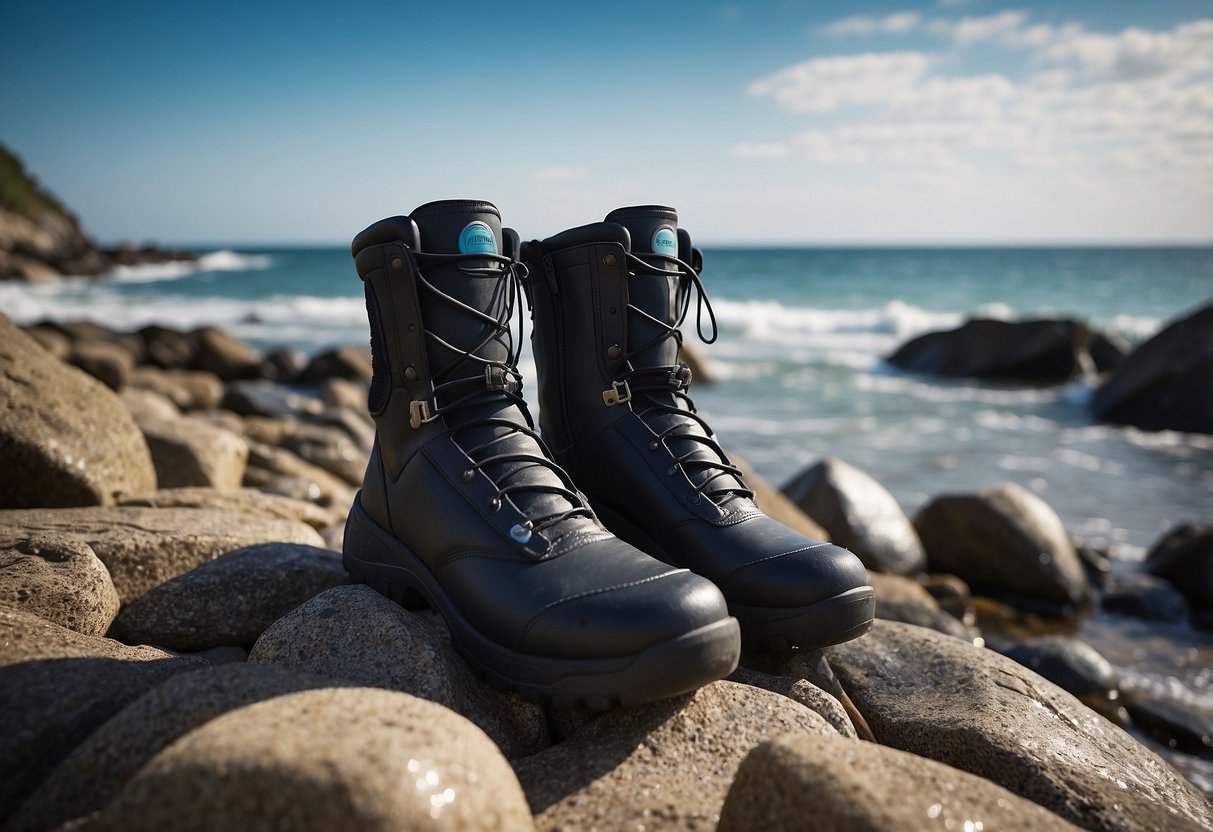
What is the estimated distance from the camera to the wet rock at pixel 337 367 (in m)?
11.5

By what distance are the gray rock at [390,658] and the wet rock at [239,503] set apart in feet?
3.89

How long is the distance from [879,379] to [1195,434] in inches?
183

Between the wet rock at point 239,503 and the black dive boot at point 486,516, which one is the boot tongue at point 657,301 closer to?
the black dive boot at point 486,516

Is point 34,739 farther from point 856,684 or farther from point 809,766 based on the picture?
point 856,684

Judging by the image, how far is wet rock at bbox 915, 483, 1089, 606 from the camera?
15.9ft

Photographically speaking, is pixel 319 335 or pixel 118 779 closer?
pixel 118 779

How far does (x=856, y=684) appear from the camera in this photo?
224 cm

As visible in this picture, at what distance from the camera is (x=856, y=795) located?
131 centimetres

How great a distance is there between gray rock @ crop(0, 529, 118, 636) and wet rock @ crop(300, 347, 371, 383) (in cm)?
952

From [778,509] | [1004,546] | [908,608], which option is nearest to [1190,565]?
[1004,546]

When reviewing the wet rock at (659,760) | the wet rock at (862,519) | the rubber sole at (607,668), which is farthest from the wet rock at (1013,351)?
the rubber sole at (607,668)

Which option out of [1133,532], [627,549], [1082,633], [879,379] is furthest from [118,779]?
[879,379]

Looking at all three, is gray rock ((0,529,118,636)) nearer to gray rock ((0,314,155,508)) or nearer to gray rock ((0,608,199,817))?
gray rock ((0,608,199,817))

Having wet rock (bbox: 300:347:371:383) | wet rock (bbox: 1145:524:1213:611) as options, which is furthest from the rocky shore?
wet rock (bbox: 300:347:371:383)
